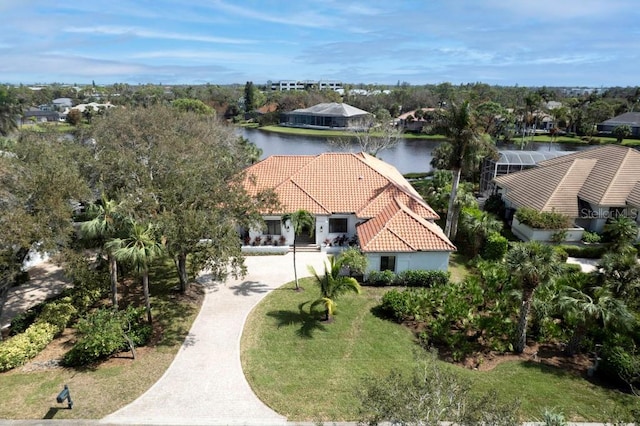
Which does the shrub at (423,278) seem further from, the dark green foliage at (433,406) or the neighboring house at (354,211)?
the dark green foliage at (433,406)

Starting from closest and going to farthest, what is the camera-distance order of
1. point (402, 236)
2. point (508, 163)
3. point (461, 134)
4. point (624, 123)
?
point (402, 236) < point (461, 134) < point (508, 163) < point (624, 123)

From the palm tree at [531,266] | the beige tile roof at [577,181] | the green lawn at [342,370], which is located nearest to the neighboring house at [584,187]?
the beige tile roof at [577,181]

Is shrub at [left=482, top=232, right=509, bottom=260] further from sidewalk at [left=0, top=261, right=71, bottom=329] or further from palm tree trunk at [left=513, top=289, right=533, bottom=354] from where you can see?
sidewalk at [left=0, top=261, right=71, bottom=329]

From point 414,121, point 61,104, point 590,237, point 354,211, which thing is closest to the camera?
point 590,237

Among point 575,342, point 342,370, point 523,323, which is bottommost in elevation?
point 342,370

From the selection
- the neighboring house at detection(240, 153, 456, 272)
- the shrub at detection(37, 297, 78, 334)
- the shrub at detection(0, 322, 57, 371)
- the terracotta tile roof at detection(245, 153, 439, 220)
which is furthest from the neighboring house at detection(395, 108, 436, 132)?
the shrub at detection(0, 322, 57, 371)

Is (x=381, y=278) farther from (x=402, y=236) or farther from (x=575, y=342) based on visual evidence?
(x=575, y=342)

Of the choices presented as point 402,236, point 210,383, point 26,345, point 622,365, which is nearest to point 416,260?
point 402,236
